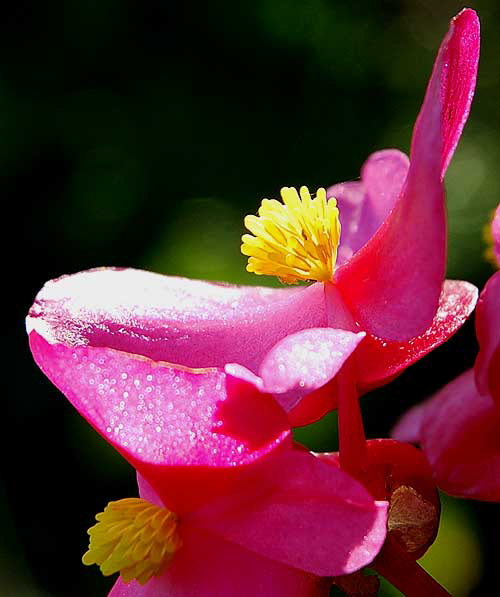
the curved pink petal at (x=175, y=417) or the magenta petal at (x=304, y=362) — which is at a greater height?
the magenta petal at (x=304, y=362)

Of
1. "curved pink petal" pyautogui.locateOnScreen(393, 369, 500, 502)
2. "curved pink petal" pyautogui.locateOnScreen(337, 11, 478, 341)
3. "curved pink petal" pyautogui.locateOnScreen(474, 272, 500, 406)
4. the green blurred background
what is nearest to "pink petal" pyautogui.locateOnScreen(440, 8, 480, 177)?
"curved pink petal" pyautogui.locateOnScreen(337, 11, 478, 341)

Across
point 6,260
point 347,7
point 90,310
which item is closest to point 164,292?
point 90,310

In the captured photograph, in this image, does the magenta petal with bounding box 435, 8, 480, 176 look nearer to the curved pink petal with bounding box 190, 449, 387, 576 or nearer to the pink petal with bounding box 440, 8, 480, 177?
the pink petal with bounding box 440, 8, 480, 177

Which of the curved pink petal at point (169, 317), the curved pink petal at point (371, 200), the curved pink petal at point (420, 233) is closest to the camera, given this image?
the curved pink petal at point (420, 233)

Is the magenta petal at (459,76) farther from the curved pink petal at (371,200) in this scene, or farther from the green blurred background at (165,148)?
the green blurred background at (165,148)

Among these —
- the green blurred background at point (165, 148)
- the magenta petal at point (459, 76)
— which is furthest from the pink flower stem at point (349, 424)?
the green blurred background at point (165, 148)

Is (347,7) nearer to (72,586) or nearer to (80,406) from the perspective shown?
(72,586)

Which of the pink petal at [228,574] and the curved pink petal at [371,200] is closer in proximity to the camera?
the pink petal at [228,574]

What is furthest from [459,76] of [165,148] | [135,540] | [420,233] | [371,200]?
[165,148]
